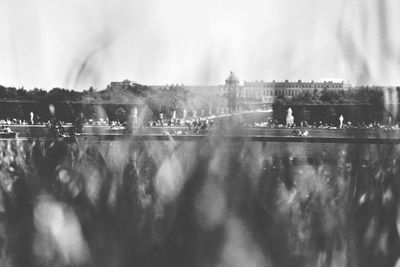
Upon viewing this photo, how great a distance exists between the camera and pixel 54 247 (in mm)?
14891

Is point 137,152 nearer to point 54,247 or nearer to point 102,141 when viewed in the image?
point 102,141

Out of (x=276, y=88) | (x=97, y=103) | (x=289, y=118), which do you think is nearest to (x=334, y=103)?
(x=289, y=118)

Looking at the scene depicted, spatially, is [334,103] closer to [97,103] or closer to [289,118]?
[289,118]

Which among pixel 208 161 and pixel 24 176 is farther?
pixel 208 161

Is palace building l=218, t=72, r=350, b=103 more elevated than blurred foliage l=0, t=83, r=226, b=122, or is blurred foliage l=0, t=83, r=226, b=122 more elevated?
palace building l=218, t=72, r=350, b=103

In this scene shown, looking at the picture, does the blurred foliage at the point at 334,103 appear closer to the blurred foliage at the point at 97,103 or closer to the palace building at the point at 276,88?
the blurred foliage at the point at 97,103

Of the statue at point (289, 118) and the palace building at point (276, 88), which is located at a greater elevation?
the palace building at point (276, 88)

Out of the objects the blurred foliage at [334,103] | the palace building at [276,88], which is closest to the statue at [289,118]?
the blurred foliage at [334,103]

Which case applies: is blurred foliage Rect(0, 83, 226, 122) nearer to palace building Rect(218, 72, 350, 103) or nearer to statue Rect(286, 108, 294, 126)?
statue Rect(286, 108, 294, 126)

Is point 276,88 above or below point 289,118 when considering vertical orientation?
above

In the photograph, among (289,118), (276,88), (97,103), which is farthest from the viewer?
(276,88)

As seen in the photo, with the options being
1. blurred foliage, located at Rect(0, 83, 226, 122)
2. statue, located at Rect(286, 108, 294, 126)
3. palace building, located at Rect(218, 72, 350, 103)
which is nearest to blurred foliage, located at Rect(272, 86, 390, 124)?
statue, located at Rect(286, 108, 294, 126)

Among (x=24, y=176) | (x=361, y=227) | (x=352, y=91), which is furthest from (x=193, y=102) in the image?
(x=361, y=227)

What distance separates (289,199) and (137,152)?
281 inches
